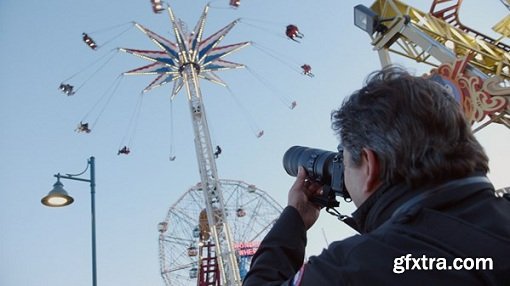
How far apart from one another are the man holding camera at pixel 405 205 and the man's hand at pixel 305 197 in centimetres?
2

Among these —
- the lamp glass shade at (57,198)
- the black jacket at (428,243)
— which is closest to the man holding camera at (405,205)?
Answer: the black jacket at (428,243)

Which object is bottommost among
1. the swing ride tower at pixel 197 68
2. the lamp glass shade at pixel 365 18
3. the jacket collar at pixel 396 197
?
the jacket collar at pixel 396 197

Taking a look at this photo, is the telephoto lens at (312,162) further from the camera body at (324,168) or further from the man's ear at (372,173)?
the man's ear at (372,173)

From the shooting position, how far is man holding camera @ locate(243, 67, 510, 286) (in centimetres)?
95

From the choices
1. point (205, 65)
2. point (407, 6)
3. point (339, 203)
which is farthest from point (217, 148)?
point (339, 203)

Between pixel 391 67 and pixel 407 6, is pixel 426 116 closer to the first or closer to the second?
pixel 391 67

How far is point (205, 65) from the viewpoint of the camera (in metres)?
18.5

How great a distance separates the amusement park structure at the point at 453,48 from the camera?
19.9ft

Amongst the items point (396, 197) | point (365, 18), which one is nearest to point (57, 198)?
point (365, 18)

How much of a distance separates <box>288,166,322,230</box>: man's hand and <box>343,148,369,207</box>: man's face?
0.87ft

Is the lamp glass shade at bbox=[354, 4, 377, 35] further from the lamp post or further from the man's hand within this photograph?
the man's hand

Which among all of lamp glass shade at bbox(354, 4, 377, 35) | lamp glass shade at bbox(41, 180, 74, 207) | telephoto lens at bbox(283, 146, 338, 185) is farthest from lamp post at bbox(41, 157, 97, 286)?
telephoto lens at bbox(283, 146, 338, 185)

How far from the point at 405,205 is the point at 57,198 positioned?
27.8ft

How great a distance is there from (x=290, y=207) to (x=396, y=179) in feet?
1.38
